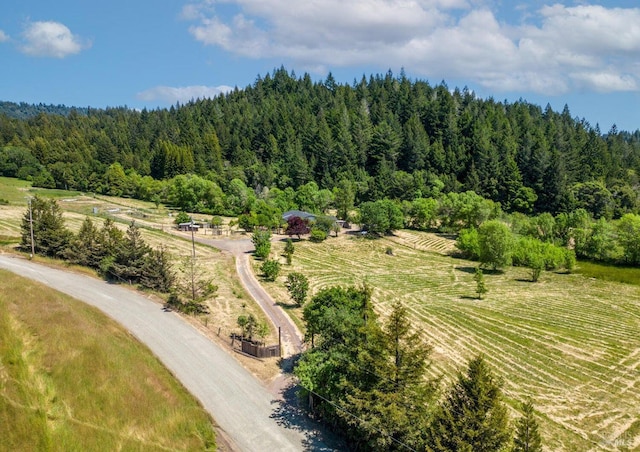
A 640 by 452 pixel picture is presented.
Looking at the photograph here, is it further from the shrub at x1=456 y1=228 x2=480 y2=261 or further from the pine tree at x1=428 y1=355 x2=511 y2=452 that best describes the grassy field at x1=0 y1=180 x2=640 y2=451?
the pine tree at x1=428 y1=355 x2=511 y2=452

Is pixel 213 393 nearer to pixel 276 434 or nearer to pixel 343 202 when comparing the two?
pixel 276 434

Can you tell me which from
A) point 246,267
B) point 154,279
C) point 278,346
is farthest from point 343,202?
point 278,346

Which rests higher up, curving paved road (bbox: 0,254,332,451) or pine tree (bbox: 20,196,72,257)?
pine tree (bbox: 20,196,72,257)

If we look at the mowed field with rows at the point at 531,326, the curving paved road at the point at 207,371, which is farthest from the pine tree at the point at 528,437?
the curving paved road at the point at 207,371

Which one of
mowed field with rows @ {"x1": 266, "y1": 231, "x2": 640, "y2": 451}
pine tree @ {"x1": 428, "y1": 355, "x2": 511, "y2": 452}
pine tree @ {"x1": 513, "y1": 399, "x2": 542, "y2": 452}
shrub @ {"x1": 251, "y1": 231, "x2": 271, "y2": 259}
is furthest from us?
shrub @ {"x1": 251, "y1": 231, "x2": 271, "y2": 259}

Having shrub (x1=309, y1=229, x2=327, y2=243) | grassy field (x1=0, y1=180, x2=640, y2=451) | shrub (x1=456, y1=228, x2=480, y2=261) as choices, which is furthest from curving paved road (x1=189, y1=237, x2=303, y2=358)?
shrub (x1=456, y1=228, x2=480, y2=261)

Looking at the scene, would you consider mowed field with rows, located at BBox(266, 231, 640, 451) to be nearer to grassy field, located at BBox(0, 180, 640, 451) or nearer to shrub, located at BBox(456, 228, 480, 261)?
grassy field, located at BBox(0, 180, 640, 451)

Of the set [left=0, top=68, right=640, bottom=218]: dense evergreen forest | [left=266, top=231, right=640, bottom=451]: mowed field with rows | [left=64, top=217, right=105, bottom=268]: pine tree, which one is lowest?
[left=266, top=231, right=640, bottom=451]: mowed field with rows

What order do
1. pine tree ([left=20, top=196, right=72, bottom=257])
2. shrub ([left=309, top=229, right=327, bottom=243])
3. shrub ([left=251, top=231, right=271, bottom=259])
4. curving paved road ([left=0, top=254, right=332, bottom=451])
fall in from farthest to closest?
1. shrub ([left=309, top=229, right=327, bottom=243])
2. shrub ([left=251, top=231, right=271, bottom=259])
3. pine tree ([left=20, top=196, right=72, bottom=257])
4. curving paved road ([left=0, top=254, right=332, bottom=451])

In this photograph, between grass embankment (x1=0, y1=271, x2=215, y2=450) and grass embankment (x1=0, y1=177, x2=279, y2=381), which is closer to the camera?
grass embankment (x1=0, y1=271, x2=215, y2=450)
